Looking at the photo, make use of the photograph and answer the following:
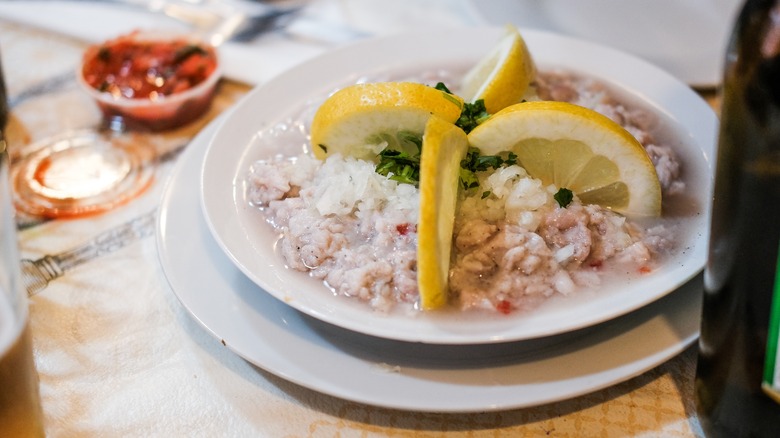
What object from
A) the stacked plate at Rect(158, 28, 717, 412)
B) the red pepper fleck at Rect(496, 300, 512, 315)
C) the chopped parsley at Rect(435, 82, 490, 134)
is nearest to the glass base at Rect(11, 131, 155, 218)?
the stacked plate at Rect(158, 28, 717, 412)

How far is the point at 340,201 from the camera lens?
136 cm

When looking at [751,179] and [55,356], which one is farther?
[55,356]

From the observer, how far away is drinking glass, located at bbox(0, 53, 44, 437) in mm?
984

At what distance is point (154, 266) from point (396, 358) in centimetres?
60

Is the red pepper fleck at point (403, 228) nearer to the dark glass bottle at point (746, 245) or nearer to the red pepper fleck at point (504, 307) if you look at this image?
the red pepper fleck at point (504, 307)

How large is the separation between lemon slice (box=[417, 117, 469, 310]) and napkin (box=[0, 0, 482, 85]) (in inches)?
38.7

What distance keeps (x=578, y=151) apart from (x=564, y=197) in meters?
0.08

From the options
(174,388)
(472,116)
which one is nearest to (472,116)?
(472,116)

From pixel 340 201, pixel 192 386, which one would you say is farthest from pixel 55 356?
pixel 340 201

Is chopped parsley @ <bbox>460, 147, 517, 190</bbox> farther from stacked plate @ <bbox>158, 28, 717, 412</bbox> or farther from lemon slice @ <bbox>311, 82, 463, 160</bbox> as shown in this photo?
stacked plate @ <bbox>158, 28, 717, 412</bbox>

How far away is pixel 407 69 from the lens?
1813 mm

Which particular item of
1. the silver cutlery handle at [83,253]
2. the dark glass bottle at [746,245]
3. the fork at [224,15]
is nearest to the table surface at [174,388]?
the silver cutlery handle at [83,253]

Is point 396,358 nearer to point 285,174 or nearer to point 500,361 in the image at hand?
point 500,361

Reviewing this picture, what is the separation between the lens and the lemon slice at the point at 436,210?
1129 mm
